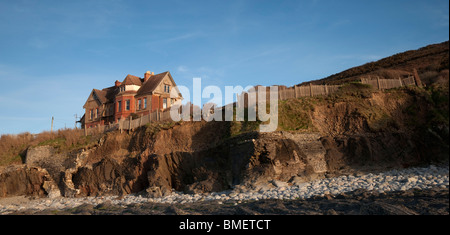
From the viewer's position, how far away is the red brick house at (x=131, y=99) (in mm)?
38569

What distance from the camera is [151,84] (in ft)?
132

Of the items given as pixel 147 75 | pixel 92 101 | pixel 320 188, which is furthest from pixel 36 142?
pixel 320 188

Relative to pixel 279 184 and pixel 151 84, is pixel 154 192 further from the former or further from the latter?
pixel 151 84

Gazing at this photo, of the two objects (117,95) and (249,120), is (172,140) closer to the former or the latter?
(249,120)

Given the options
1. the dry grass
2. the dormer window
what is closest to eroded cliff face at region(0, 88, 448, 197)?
the dry grass

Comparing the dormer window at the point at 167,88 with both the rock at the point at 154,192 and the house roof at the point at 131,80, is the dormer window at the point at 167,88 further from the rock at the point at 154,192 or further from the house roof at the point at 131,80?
the rock at the point at 154,192

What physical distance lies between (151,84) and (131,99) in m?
3.23

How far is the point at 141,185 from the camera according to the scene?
23844 mm

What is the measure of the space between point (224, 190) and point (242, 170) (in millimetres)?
1778

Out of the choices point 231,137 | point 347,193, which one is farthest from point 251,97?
point 347,193

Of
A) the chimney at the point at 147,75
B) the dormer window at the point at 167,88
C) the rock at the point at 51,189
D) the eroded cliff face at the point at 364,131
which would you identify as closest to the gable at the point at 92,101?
the chimney at the point at 147,75

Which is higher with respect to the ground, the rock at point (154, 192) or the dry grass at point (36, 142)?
the dry grass at point (36, 142)

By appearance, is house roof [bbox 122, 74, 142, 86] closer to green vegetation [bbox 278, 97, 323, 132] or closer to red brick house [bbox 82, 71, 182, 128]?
red brick house [bbox 82, 71, 182, 128]
